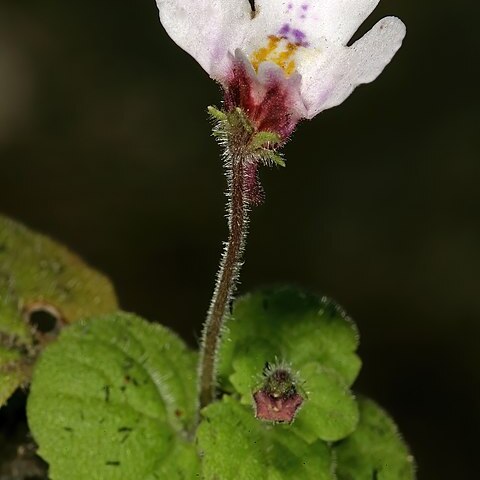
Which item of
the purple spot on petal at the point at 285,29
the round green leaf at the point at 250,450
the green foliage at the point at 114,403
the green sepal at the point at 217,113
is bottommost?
the round green leaf at the point at 250,450

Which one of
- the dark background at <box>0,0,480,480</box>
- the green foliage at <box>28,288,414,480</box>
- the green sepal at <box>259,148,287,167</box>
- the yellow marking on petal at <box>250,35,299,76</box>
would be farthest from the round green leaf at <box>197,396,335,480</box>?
the dark background at <box>0,0,480,480</box>

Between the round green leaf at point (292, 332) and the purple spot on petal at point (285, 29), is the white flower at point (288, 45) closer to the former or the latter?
the purple spot on petal at point (285, 29)

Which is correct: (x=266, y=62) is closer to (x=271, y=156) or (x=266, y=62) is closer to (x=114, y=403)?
(x=271, y=156)

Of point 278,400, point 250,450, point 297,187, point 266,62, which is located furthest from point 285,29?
point 297,187

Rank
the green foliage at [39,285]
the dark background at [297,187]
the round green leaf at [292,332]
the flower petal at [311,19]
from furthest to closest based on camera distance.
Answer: the dark background at [297,187], the green foliage at [39,285], the round green leaf at [292,332], the flower petal at [311,19]

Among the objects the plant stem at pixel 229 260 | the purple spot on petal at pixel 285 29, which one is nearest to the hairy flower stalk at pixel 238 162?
the plant stem at pixel 229 260

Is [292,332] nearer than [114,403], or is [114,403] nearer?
[114,403]

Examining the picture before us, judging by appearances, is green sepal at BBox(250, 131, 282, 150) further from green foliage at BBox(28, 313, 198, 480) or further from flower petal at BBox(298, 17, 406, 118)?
green foliage at BBox(28, 313, 198, 480)

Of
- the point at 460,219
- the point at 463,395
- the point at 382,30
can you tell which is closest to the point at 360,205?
the point at 460,219
